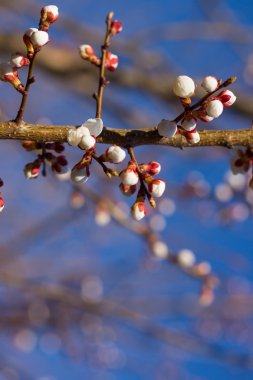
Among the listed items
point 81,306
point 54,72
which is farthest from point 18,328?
point 54,72

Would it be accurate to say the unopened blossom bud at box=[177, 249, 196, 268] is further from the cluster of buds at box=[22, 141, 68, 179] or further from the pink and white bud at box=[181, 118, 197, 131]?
the pink and white bud at box=[181, 118, 197, 131]

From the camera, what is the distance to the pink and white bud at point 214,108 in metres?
1.22

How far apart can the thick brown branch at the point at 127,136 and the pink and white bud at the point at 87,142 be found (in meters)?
0.05

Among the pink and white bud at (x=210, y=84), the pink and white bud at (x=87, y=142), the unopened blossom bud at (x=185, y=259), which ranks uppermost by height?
the unopened blossom bud at (x=185, y=259)

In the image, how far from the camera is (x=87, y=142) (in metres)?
1.20

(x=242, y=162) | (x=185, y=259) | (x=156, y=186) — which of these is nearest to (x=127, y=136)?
(x=156, y=186)

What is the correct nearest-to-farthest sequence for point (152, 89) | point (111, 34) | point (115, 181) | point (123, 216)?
point (111, 34) < point (123, 216) < point (152, 89) < point (115, 181)

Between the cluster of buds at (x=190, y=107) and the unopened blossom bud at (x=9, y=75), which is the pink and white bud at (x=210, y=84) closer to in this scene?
the cluster of buds at (x=190, y=107)

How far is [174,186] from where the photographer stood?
13.7ft

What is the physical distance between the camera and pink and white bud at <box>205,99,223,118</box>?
122 cm

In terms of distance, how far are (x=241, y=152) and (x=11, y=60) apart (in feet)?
2.35

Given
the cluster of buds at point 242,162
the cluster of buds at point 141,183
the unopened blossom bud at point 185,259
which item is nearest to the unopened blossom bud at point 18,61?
the cluster of buds at point 141,183

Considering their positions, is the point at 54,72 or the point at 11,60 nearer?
the point at 11,60

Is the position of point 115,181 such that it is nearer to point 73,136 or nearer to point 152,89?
point 152,89
